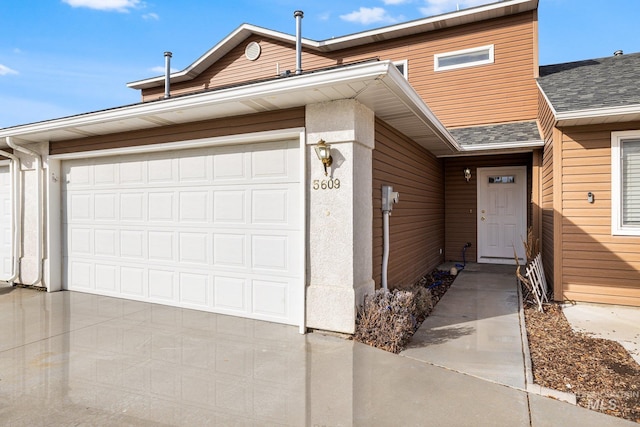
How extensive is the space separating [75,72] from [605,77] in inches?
457

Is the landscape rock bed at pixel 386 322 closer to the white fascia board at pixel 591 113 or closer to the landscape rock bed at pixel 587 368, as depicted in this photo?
the landscape rock bed at pixel 587 368

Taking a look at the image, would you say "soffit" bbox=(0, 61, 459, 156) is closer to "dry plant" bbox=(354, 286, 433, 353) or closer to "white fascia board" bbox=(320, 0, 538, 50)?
"dry plant" bbox=(354, 286, 433, 353)

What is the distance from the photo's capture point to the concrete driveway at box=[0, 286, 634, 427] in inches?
99.0

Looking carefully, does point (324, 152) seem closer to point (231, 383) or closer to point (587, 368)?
point (231, 383)

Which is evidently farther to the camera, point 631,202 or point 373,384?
point 631,202

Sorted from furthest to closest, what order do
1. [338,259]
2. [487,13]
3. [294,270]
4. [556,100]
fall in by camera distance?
1. [487,13]
2. [556,100]
3. [294,270]
4. [338,259]

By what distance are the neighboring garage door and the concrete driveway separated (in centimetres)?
61

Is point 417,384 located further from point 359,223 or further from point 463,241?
point 463,241

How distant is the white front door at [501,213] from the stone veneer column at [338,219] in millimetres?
5843

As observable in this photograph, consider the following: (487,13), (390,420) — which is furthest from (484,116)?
(390,420)

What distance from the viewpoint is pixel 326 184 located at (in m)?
4.10

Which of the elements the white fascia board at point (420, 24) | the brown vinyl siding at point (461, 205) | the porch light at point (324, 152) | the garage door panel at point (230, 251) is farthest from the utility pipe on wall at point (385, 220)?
the white fascia board at point (420, 24)

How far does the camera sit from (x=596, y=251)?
5367 mm

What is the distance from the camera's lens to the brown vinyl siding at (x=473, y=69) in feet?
27.7
